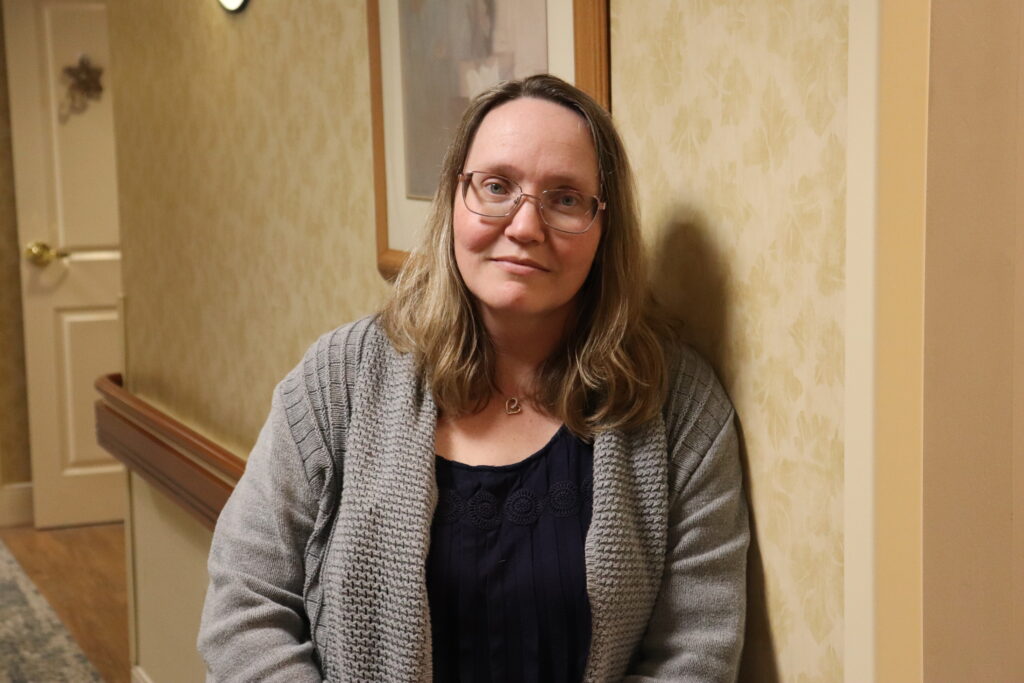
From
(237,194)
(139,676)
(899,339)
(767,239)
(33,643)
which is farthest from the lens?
(33,643)

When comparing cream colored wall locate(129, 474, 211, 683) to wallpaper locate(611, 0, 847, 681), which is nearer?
wallpaper locate(611, 0, 847, 681)

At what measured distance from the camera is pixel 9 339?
535 centimetres

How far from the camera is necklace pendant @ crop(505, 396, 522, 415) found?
149 centimetres

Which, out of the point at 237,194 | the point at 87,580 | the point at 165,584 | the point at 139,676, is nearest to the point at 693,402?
the point at 237,194

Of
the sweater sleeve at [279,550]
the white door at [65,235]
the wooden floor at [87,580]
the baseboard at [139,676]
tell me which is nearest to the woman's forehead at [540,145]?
the sweater sleeve at [279,550]

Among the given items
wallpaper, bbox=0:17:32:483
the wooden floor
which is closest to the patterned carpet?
the wooden floor

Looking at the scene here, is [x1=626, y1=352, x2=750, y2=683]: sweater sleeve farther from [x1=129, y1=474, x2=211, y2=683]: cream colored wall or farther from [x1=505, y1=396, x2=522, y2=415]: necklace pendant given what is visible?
[x1=129, y1=474, x2=211, y2=683]: cream colored wall

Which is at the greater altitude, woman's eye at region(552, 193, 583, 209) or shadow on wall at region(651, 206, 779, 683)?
woman's eye at region(552, 193, 583, 209)

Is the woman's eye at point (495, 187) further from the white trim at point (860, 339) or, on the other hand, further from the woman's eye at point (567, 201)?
the white trim at point (860, 339)

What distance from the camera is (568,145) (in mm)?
1395

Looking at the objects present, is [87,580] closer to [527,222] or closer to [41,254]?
[41,254]

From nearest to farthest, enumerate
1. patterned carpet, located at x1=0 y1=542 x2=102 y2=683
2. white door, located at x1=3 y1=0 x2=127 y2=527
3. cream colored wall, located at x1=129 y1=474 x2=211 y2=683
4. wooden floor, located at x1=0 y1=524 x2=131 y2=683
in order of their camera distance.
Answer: cream colored wall, located at x1=129 y1=474 x2=211 y2=683 → patterned carpet, located at x1=0 y1=542 x2=102 y2=683 → wooden floor, located at x1=0 y1=524 x2=131 y2=683 → white door, located at x1=3 y1=0 x2=127 y2=527

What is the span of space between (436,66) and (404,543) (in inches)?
34.8

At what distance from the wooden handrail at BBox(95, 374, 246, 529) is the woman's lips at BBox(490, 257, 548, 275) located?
4.17 feet
